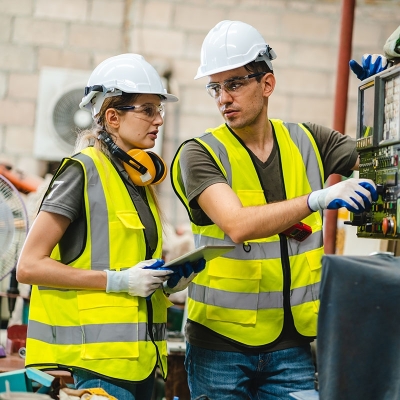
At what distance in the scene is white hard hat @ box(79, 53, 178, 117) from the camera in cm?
219

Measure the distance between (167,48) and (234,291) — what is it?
318 centimetres

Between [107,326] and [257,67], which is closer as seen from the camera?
[107,326]

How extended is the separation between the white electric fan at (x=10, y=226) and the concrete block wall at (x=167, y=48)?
204 cm

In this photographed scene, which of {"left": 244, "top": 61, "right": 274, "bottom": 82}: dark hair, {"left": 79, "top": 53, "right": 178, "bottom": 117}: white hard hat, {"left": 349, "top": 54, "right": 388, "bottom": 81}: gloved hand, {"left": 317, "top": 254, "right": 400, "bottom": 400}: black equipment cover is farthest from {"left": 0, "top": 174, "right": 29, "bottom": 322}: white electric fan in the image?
{"left": 317, "top": 254, "right": 400, "bottom": 400}: black equipment cover

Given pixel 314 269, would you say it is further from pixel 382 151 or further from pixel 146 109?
pixel 146 109

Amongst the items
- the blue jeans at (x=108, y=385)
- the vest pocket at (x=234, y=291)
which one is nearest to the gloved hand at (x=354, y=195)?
the vest pocket at (x=234, y=291)

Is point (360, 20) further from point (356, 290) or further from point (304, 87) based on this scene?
point (356, 290)

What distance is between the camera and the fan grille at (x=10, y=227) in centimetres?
293

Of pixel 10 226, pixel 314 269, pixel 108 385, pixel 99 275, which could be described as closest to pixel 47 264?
pixel 99 275

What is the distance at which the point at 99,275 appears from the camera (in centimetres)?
196

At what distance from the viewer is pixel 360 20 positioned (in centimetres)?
518

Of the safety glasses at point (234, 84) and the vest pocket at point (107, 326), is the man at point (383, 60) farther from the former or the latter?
the vest pocket at point (107, 326)

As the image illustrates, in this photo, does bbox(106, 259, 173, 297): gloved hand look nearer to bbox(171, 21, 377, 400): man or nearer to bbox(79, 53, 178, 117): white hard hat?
bbox(171, 21, 377, 400): man

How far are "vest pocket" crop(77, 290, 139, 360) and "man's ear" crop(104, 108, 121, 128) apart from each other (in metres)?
0.51
